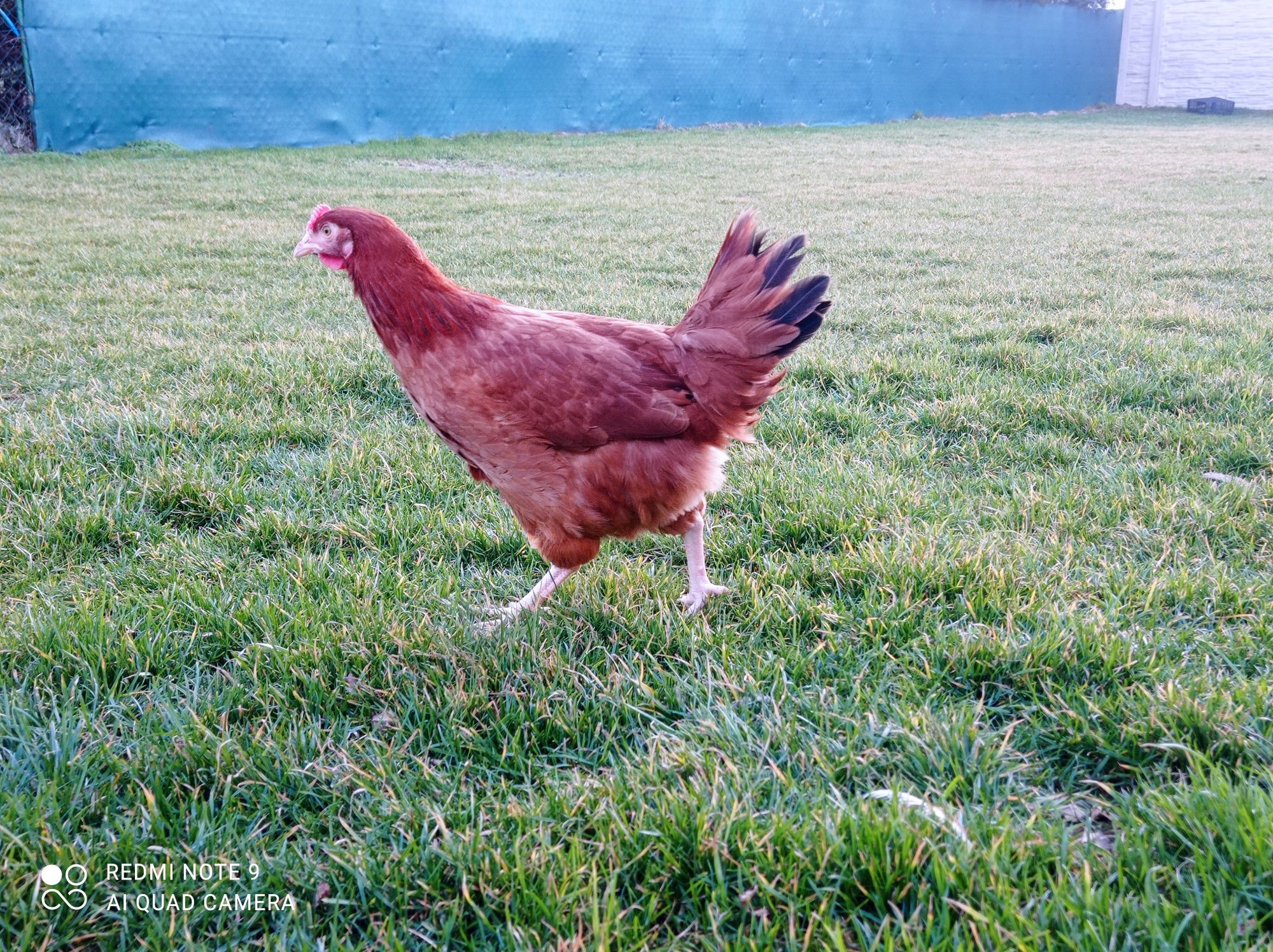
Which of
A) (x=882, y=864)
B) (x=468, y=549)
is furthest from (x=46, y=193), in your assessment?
(x=882, y=864)

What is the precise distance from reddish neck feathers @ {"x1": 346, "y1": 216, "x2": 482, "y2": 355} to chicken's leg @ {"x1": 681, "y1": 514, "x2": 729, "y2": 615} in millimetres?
967

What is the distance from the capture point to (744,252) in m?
2.91

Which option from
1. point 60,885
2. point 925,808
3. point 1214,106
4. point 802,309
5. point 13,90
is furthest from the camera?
point 1214,106

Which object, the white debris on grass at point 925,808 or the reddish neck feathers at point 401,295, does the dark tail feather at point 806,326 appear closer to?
the reddish neck feathers at point 401,295

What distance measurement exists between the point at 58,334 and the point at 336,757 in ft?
14.9

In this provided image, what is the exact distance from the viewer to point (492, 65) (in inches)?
689

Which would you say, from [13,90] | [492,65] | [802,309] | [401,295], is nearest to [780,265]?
[802,309]

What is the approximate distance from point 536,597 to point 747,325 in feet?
3.52

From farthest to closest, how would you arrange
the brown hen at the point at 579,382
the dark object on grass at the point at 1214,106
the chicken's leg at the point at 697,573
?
the dark object on grass at the point at 1214,106, the chicken's leg at the point at 697,573, the brown hen at the point at 579,382

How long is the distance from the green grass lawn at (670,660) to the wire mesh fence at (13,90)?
9856mm

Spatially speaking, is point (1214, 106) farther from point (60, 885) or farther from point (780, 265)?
point (60, 885)

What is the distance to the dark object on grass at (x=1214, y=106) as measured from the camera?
91.1ft

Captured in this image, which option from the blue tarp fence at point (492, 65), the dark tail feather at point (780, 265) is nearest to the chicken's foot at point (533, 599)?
the dark tail feather at point (780, 265)

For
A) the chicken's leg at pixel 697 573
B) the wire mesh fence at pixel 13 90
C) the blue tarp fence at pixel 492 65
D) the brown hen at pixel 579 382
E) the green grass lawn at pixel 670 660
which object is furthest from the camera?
the blue tarp fence at pixel 492 65
